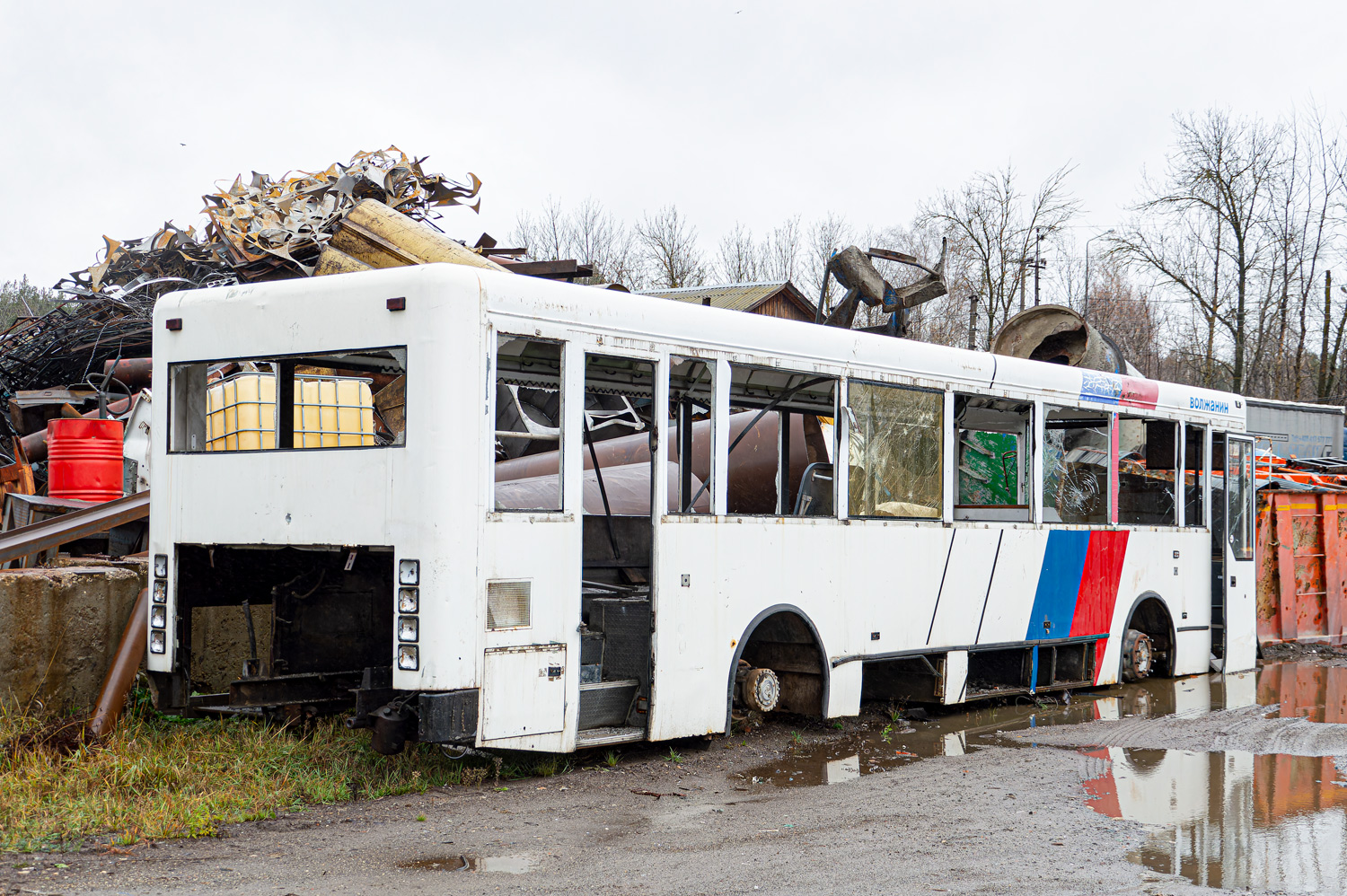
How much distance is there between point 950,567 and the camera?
970 centimetres

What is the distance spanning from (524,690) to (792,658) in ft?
8.49

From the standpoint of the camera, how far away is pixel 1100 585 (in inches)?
443

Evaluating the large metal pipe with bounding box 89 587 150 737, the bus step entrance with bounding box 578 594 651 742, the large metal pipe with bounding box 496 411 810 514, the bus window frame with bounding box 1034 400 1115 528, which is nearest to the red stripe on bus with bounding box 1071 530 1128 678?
the bus window frame with bounding box 1034 400 1115 528

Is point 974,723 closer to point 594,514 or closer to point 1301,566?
point 594,514

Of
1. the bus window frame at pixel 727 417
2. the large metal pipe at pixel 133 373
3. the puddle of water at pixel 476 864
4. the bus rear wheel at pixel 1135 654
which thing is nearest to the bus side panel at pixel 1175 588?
the bus rear wheel at pixel 1135 654

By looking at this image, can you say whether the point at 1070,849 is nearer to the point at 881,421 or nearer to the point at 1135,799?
the point at 1135,799

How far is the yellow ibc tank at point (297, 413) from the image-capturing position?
765cm

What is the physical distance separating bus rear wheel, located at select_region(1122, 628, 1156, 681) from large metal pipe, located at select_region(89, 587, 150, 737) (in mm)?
8266

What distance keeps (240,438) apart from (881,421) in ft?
14.1

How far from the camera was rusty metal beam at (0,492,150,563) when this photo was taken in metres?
8.64

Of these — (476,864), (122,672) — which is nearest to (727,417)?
(476,864)

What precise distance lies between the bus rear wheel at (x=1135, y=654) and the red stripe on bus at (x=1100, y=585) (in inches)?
19.1

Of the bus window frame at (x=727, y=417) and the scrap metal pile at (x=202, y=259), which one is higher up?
the scrap metal pile at (x=202, y=259)

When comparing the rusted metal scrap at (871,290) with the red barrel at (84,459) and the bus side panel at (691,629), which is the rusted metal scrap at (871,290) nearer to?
the bus side panel at (691,629)
